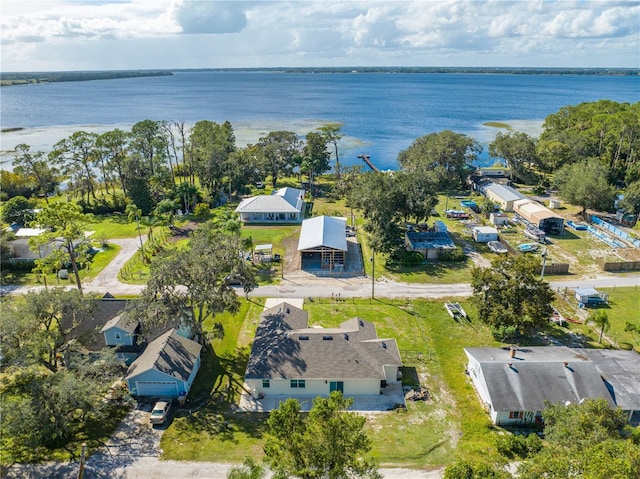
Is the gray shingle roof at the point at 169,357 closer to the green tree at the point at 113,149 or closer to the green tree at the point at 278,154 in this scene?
the green tree at the point at 113,149

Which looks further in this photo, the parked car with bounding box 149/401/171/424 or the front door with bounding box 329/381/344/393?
the front door with bounding box 329/381/344/393

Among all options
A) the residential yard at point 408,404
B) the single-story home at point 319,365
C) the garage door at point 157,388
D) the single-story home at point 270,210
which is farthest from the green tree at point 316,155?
the garage door at point 157,388

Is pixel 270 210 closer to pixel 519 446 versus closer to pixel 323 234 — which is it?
pixel 323 234

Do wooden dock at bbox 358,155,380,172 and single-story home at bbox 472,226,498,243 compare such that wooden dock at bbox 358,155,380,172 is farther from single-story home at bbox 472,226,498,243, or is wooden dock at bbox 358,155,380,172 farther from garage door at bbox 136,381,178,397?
garage door at bbox 136,381,178,397

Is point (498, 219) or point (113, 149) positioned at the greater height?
point (113, 149)

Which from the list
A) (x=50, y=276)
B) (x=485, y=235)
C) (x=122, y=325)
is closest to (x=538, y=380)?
(x=122, y=325)

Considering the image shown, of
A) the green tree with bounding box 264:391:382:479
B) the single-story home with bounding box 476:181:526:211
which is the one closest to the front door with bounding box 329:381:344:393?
the green tree with bounding box 264:391:382:479

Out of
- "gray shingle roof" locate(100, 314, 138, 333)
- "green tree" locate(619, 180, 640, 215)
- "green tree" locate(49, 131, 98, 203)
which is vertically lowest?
"gray shingle roof" locate(100, 314, 138, 333)

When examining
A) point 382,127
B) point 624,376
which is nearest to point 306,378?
point 624,376
